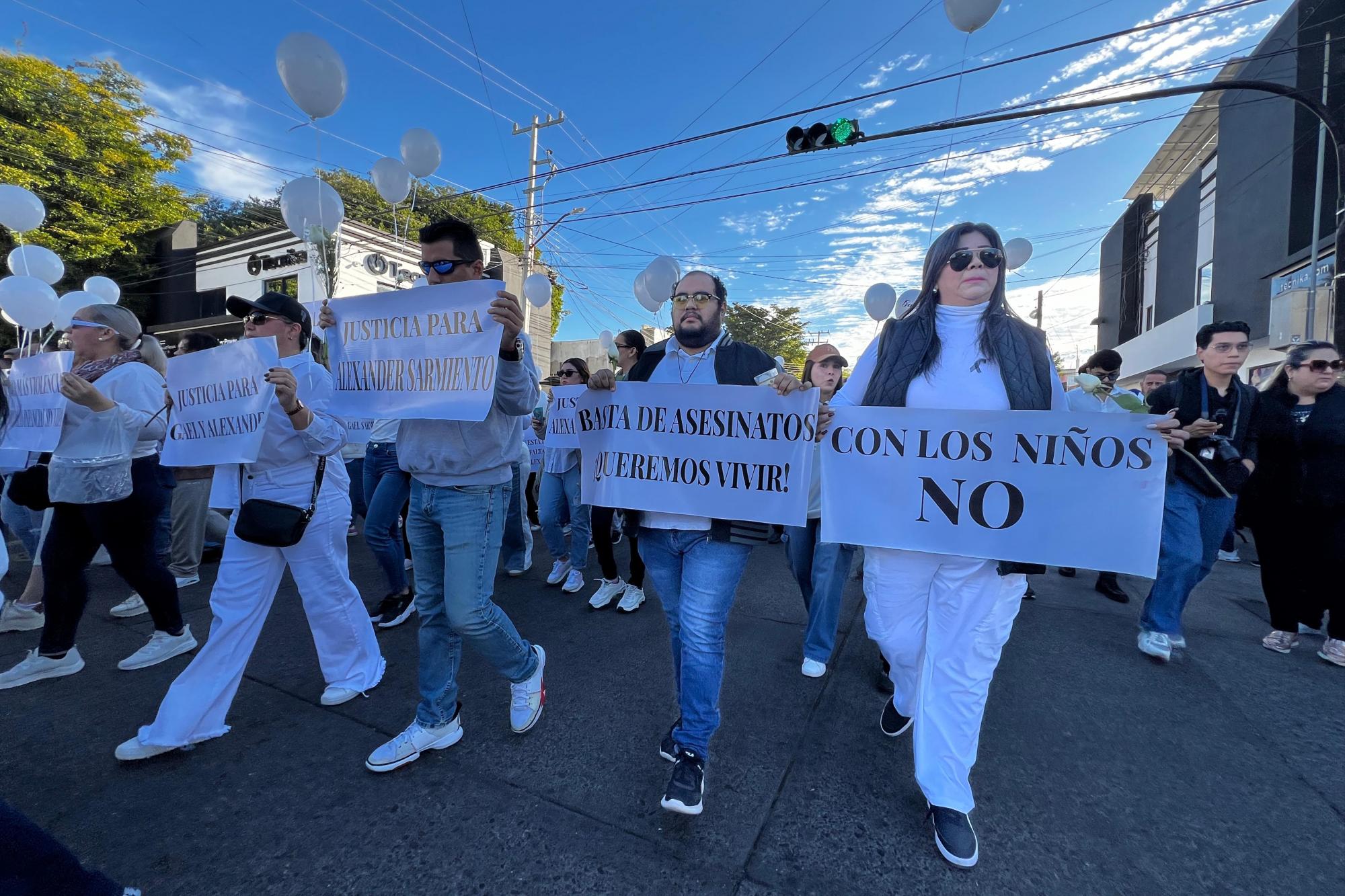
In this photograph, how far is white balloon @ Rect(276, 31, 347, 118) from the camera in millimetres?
4531

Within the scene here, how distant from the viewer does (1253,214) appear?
14.9 metres

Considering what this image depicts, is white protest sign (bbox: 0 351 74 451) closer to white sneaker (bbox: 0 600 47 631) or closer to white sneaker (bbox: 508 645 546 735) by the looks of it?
white sneaker (bbox: 0 600 47 631)

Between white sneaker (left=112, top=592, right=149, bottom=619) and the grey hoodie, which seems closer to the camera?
the grey hoodie

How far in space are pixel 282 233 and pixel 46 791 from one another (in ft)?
77.2

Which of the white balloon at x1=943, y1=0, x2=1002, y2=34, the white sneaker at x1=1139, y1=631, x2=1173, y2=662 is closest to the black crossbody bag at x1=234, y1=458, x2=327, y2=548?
the white sneaker at x1=1139, y1=631, x2=1173, y2=662

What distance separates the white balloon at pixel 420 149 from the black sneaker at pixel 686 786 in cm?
795

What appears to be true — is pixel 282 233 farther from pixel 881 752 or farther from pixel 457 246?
pixel 881 752

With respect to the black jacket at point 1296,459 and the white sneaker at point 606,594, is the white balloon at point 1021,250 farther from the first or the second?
the white sneaker at point 606,594

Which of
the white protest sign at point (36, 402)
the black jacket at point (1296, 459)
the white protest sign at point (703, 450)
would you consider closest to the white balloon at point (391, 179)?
the white protest sign at point (36, 402)

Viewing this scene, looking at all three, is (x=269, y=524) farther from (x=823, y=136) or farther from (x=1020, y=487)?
(x=823, y=136)

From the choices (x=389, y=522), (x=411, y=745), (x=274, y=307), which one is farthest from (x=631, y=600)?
(x=274, y=307)

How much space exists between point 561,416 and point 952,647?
390cm

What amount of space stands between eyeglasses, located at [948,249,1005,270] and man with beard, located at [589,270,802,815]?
0.72 meters

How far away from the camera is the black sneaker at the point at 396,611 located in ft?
12.9
